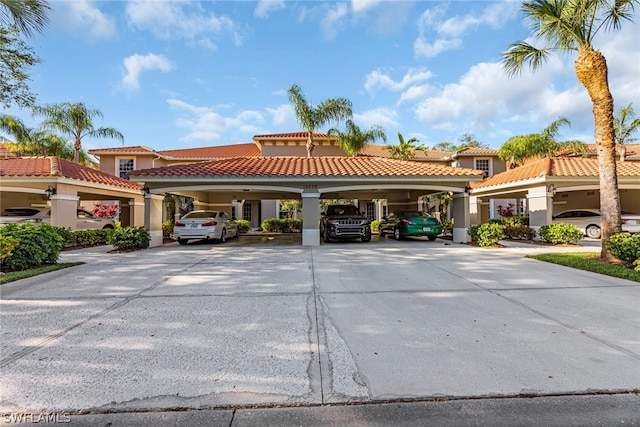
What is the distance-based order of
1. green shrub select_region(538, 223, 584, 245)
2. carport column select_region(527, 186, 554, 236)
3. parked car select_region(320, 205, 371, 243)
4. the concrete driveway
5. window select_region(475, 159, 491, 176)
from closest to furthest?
1. the concrete driveway
2. green shrub select_region(538, 223, 584, 245)
3. carport column select_region(527, 186, 554, 236)
4. parked car select_region(320, 205, 371, 243)
5. window select_region(475, 159, 491, 176)

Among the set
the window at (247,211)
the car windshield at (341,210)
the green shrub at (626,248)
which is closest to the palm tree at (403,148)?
the car windshield at (341,210)

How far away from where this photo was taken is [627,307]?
15.0ft

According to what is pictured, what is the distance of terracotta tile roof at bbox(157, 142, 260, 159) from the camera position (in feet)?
83.0

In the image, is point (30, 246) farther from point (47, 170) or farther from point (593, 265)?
point (593, 265)

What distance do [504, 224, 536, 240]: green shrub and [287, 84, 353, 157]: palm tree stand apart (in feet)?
35.1

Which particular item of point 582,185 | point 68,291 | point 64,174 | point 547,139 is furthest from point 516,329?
point 547,139

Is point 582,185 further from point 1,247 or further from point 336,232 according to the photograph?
point 1,247

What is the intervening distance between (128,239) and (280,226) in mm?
12305

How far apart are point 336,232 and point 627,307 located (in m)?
9.60

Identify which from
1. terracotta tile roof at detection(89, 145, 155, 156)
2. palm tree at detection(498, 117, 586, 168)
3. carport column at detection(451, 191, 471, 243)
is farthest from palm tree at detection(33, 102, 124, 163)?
palm tree at detection(498, 117, 586, 168)

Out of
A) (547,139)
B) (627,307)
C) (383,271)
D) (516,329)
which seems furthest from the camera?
(547,139)

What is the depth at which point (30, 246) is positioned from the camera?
7.25m

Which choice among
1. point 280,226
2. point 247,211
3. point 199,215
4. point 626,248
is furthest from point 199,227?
point 247,211

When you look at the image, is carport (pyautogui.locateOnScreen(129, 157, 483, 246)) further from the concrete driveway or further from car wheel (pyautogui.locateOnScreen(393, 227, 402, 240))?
the concrete driveway
